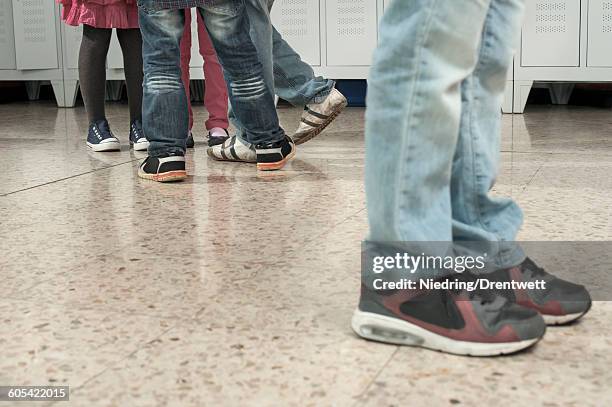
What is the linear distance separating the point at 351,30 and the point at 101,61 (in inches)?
64.9

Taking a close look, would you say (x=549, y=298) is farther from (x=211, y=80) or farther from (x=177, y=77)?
(x=211, y=80)

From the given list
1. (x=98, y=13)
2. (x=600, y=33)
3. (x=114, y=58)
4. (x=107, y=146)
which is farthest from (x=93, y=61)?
(x=600, y=33)

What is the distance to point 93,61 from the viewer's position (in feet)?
8.56

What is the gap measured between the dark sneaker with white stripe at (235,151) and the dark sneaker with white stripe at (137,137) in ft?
1.13

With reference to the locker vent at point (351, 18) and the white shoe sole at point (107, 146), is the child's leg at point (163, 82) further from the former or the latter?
the locker vent at point (351, 18)

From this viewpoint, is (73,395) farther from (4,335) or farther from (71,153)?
(71,153)

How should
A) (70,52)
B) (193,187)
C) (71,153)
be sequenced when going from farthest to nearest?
(70,52) < (71,153) < (193,187)

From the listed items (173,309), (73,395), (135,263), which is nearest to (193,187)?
(135,263)

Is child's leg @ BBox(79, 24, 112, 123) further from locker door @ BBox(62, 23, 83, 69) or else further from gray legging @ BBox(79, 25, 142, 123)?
locker door @ BBox(62, 23, 83, 69)

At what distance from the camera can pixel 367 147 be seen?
3.20ft

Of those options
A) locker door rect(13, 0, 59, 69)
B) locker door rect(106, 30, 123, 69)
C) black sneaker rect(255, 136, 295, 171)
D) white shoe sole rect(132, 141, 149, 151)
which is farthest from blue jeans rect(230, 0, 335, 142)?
locker door rect(13, 0, 59, 69)

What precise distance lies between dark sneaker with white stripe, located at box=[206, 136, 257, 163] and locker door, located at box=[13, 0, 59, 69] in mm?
2393

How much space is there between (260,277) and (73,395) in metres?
0.44

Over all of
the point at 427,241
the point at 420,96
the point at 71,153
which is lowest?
the point at 71,153
